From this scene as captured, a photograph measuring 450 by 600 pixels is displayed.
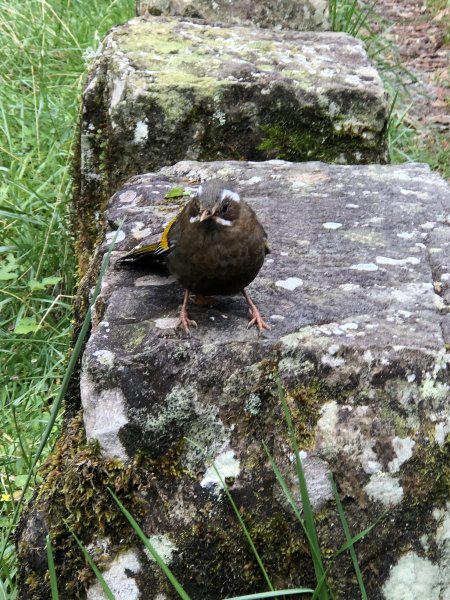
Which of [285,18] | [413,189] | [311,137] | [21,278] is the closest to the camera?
[413,189]


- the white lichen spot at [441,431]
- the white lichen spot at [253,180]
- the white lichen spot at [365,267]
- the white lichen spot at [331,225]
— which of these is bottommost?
the white lichen spot at [441,431]

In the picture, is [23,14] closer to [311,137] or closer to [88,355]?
[311,137]

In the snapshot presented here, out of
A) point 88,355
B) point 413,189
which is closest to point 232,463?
point 88,355

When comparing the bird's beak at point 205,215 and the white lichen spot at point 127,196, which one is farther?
the white lichen spot at point 127,196

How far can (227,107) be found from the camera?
415 centimetres

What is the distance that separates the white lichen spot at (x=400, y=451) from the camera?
241 cm

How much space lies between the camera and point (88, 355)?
2.52 metres

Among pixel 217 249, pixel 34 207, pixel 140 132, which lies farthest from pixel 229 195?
pixel 34 207

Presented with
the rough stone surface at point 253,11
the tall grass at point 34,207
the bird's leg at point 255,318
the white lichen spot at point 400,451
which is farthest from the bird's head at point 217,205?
the rough stone surface at point 253,11

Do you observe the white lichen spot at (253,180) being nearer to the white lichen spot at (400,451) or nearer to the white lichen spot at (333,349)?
the white lichen spot at (333,349)

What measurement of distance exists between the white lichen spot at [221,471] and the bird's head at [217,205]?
734 millimetres

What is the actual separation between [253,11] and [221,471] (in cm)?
393

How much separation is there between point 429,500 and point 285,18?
3993 millimetres

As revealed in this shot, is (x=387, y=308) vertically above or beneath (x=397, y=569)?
above
